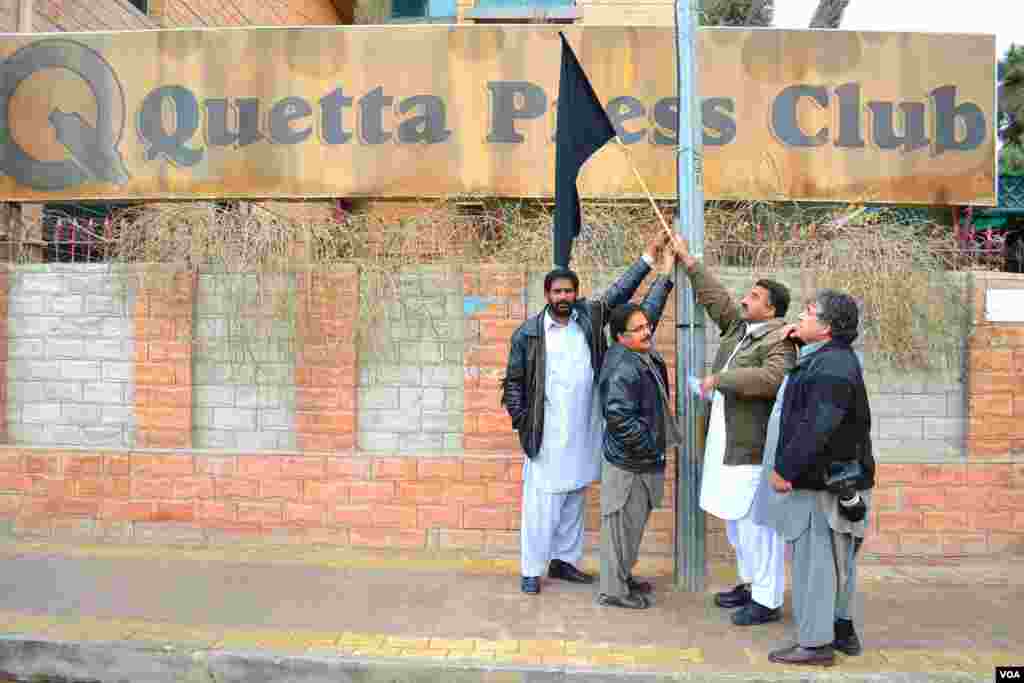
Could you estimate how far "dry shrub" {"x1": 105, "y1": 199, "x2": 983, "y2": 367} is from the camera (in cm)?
568

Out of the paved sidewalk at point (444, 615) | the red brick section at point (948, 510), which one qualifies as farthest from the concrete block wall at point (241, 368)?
the red brick section at point (948, 510)

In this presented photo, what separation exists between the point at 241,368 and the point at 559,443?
2.58m

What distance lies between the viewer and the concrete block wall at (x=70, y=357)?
604 centimetres

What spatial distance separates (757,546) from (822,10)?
8.78m

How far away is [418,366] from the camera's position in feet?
19.3

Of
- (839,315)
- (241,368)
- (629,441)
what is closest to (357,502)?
(241,368)

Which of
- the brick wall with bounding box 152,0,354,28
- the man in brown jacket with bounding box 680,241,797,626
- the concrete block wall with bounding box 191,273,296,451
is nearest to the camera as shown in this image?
the man in brown jacket with bounding box 680,241,797,626

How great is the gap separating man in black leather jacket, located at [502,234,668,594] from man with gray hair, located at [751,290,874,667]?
123cm

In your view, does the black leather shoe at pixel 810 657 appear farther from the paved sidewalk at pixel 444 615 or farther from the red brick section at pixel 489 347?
the red brick section at pixel 489 347

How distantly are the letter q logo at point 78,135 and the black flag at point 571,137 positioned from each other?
4.16 metres

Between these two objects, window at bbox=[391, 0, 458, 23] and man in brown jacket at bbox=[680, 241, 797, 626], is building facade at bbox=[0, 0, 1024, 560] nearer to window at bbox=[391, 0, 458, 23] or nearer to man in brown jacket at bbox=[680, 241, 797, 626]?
man in brown jacket at bbox=[680, 241, 797, 626]

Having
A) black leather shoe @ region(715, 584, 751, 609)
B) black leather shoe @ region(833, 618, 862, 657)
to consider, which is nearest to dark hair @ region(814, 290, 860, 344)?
black leather shoe @ region(833, 618, 862, 657)

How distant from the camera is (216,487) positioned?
19.2ft

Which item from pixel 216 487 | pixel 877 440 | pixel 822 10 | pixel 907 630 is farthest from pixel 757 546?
pixel 822 10
